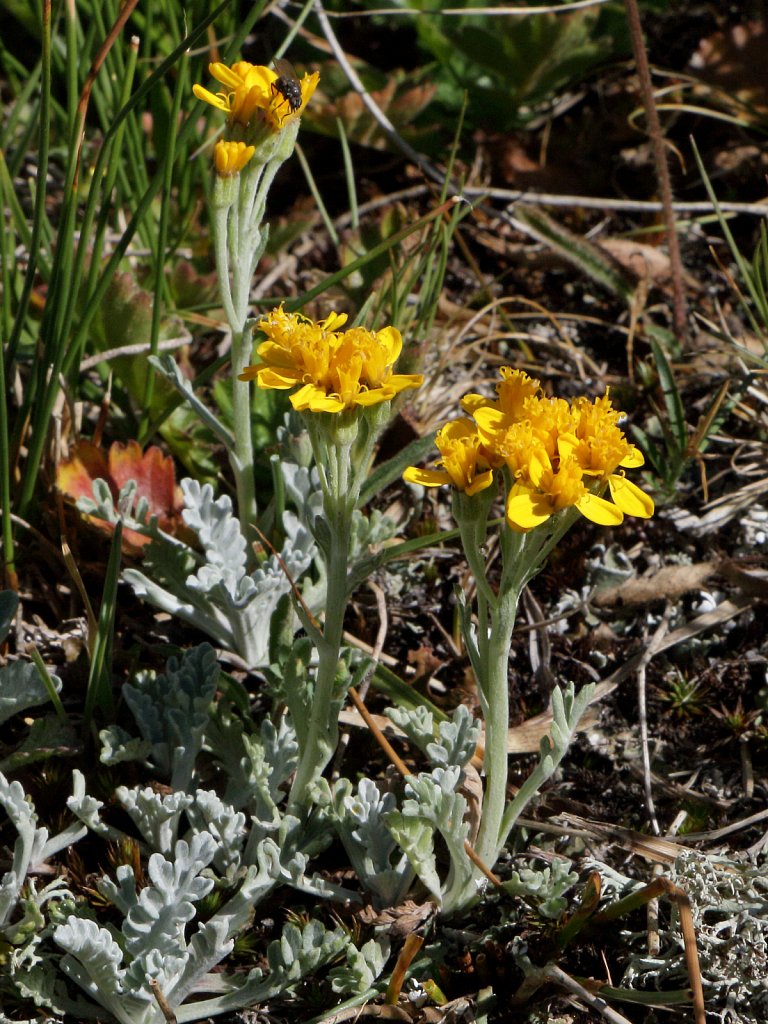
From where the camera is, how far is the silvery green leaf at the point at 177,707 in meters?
2.08

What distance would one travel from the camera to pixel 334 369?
163cm

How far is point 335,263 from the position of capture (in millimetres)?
3541

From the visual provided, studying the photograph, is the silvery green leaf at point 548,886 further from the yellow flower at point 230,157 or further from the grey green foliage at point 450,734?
the yellow flower at point 230,157

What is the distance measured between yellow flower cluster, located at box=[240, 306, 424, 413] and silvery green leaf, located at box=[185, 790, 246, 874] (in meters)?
0.80

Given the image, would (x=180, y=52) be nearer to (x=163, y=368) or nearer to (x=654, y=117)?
(x=163, y=368)

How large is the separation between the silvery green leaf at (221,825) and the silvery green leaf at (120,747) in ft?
0.48

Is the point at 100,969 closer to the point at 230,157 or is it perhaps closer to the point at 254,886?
the point at 254,886

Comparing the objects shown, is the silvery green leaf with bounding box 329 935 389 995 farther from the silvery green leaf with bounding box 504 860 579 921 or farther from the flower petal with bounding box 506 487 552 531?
the flower petal with bounding box 506 487 552 531

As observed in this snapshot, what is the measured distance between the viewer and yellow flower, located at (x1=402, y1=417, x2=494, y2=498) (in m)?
1.64

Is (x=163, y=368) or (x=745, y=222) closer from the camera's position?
(x=163, y=368)

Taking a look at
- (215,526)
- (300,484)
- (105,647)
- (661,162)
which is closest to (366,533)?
(300,484)

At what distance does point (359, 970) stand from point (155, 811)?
1.57ft

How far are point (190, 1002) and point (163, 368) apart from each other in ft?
4.23

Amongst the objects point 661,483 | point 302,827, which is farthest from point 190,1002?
point 661,483
